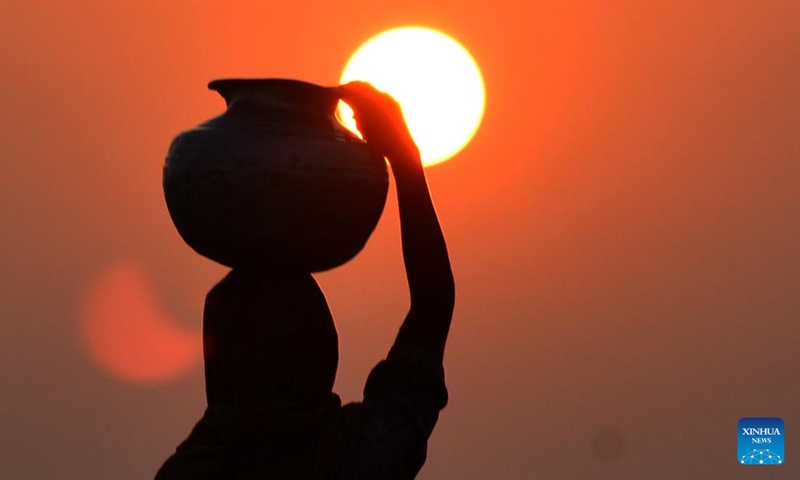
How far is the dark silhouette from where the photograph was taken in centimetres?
377

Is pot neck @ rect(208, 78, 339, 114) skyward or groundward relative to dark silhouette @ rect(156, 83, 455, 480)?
skyward

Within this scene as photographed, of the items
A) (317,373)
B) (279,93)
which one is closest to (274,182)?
(279,93)

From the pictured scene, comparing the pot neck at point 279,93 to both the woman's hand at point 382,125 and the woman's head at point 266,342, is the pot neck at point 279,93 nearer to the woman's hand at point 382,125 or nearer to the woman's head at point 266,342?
the woman's hand at point 382,125

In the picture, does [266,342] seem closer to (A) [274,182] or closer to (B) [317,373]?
(B) [317,373]

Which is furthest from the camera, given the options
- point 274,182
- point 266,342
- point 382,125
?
point 382,125

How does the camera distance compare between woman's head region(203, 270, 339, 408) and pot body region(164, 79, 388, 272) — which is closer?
pot body region(164, 79, 388, 272)

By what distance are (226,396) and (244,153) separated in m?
0.94

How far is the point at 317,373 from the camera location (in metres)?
3.93

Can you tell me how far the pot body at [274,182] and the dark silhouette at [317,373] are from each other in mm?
118

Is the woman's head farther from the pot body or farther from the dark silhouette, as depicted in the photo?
the pot body

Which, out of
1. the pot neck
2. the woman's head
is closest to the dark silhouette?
the woman's head

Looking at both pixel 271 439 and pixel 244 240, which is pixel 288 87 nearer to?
pixel 244 240

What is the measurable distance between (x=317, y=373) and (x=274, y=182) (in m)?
0.78

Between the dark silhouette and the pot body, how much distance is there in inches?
4.7
